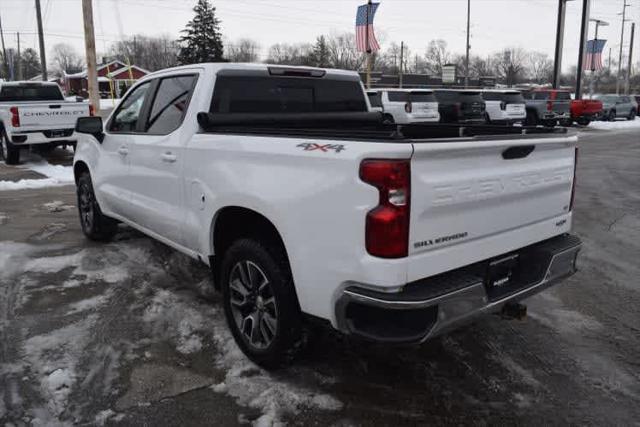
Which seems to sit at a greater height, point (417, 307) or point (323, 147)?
point (323, 147)

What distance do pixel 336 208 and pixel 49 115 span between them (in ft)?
39.3

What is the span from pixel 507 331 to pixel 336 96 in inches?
96.6

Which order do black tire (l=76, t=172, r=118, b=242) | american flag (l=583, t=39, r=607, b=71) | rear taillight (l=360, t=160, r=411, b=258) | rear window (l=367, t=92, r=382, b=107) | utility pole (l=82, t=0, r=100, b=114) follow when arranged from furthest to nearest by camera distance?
american flag (l=583, t=39, r=607, b=71) < rear window (l=367, t=92, r=382, b=107) < utility pole (l=82, t=0, r=100, b=114) < black tire (l=76, t=172, r=118, b=242) < rear taillight (l=360, t=160, r=411, b=258)

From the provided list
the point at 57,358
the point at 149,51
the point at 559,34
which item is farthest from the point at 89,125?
the point at 149,51

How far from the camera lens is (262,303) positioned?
3.42m

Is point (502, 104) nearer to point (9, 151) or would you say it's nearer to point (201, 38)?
point (9, 151)

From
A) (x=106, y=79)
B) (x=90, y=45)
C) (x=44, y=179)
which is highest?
(x=106, y=79)

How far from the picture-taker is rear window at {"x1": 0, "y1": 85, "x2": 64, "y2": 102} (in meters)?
14.5

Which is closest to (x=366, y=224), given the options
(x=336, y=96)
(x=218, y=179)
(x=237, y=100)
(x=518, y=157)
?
(x=518, y=157)

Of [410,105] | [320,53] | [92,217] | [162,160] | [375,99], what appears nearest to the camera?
[162,160]

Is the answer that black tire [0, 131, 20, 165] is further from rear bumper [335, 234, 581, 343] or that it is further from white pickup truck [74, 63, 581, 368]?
rear bumper [335, 234, 581, 343]

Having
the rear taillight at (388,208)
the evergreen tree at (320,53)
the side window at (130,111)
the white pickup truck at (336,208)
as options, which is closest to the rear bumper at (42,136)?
the side window at (130,111)

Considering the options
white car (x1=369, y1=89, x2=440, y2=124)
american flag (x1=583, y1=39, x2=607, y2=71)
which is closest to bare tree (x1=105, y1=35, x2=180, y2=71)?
american flag (x1=583, y1=39, x2=607, y2=71)

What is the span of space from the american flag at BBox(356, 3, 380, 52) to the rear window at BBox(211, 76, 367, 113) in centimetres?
2017
